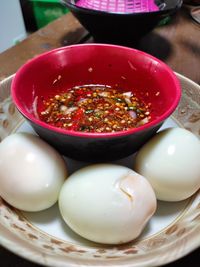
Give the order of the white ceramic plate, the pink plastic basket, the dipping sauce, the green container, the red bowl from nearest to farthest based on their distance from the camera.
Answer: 1. the white ceramic plate
2. the red bowl
3. the dipping sauce
4. the pink plastic basket
5. the green container

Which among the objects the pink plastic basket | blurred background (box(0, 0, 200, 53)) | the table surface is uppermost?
the pink plastic basket

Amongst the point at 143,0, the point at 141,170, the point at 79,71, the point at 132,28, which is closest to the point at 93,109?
the point at 79,71

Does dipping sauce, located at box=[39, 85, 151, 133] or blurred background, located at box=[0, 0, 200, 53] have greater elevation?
dipping sauce, located at box=[39, 85, 151, 133]

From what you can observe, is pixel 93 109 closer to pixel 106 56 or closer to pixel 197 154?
pixel 106 56

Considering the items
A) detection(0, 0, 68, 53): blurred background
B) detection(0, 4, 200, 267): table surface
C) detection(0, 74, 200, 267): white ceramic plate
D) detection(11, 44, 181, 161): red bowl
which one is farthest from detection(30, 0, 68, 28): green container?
detection(0, 74, 200, 267): white ceramic plate

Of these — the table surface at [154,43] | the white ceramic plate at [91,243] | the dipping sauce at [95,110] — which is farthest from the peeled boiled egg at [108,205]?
the table surface at [154,43]

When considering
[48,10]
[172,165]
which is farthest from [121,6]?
[48,10]

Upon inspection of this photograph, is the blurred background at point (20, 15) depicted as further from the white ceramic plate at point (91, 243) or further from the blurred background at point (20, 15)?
the white ceramic plate at point (91, 243)

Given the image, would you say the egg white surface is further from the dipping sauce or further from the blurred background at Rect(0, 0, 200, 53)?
the blurred background at Rect(0, 0, 200, 53)

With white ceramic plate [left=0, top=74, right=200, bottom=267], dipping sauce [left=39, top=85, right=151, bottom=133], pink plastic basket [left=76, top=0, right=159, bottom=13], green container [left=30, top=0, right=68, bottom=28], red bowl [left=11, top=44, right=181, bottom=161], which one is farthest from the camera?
green container [left=30, top=0, right=68, bottom=28]
